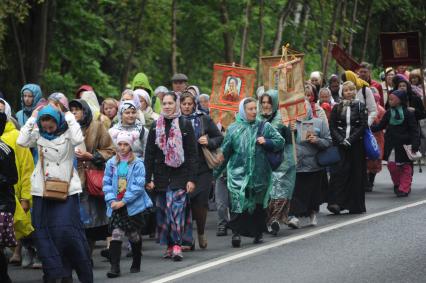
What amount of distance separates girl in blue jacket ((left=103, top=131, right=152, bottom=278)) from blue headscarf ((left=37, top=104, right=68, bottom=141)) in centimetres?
102

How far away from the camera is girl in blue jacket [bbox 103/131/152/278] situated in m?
12.7

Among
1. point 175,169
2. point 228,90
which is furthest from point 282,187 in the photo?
point 228,90

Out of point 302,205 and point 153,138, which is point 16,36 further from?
point 153,138

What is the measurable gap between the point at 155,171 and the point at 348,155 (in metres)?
4.92

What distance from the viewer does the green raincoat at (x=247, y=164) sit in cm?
1489

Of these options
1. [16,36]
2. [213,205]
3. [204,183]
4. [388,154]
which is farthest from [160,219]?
[16,36]

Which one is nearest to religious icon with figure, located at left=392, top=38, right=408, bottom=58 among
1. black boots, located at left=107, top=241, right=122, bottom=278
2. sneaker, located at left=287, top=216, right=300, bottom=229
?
sneaker, located at left=287, top=216, right=300, bottom=229

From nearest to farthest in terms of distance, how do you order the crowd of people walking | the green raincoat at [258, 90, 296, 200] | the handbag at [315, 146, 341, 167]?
the crowd of people walking
the green raincoat at [258, 90, 296, 200]
the handbag at [315, 146, 341, 167]

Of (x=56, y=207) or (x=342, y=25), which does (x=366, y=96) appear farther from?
(x=342, y=25)

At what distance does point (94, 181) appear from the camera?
535 inches

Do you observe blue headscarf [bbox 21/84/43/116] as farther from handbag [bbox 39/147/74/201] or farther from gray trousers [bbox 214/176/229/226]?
handbag [bbox 39/147/74/201]

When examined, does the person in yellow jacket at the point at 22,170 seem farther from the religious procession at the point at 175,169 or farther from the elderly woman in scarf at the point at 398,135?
the elderly woman in scarf at the point at 398,135

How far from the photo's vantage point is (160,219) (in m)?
14.0

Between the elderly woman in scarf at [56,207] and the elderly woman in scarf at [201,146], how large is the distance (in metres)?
2.62
